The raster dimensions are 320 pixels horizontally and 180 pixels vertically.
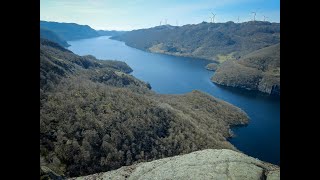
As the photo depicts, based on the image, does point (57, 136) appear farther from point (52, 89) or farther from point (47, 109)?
point (52, 89)

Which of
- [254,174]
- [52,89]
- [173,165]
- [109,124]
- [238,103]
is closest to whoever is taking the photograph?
[254,174]

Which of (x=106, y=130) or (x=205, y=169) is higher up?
(x=205, y=169)

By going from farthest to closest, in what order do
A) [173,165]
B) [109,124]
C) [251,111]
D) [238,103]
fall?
[238,103], [251,111], [109,124], [173,165]

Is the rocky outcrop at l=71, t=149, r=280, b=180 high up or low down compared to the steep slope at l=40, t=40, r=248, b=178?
up

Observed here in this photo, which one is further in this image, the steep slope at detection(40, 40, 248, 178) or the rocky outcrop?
the steep slope at detection(40, 40, 248, 178)

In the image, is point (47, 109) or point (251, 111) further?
point (251, 111)

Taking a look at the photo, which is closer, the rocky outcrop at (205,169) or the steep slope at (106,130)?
the rocky outcrop at (205,169)

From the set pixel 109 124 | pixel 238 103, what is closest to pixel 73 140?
pixel 109 124

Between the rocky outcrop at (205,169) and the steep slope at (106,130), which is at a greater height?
the rocky outcrop at (205,169)
